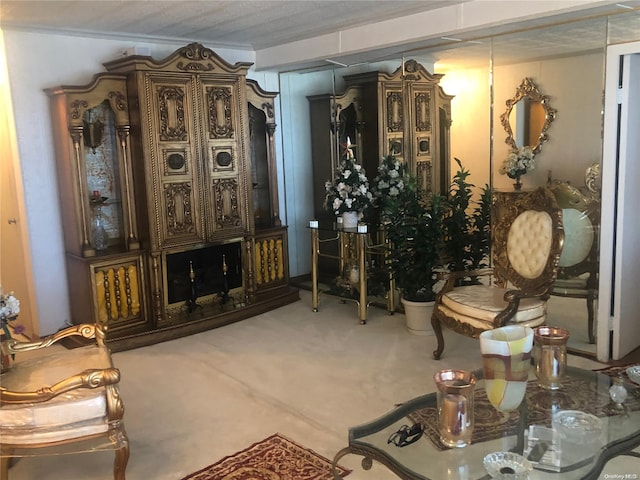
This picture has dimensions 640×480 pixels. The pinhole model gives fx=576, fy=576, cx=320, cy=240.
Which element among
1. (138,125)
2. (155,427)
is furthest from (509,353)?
(138,125)

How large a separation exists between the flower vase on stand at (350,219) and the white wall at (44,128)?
233cm

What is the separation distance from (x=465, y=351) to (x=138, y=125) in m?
3.01

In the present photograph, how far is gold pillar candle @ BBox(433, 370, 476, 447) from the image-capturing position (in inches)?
82.6

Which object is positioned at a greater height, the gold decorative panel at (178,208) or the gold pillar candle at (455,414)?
the gold decorative panel at (178,208)

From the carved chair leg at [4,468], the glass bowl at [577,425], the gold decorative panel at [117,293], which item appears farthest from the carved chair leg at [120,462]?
the gold decorative panel at [117,293]

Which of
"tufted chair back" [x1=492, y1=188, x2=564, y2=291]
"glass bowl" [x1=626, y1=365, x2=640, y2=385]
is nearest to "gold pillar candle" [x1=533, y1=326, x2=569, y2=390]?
"glass bowl" [x1=626, y1=365, x2=640, y2=385]

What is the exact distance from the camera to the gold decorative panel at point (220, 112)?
15.9 ft

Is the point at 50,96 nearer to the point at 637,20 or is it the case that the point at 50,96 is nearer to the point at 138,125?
the point at 138,125

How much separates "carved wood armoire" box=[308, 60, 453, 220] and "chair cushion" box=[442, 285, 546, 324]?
1.16m

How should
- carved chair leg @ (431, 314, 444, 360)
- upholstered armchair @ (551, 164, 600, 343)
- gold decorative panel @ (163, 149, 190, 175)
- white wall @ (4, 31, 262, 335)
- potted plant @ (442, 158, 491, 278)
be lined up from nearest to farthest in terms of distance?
upholstered armchair @ (551, 164, 600, 343)
carved chair leg @ (431, 314, 444, 360)
white wall @ (4, 31, 262, 335)
potted plant @ (442, 158, 491, 278)
gold decorative panel @ (163, 149, 190, 175)

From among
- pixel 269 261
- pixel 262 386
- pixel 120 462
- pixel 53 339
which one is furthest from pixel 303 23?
pixel 120 462

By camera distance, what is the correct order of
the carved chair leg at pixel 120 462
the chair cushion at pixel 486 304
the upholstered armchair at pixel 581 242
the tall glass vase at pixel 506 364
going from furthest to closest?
the upholstered armchair at pixel 581 242, the chair cushion at pixel 486 304, the carved chair leg at pixel 120 462, the tall glass vase at pixel 506 364

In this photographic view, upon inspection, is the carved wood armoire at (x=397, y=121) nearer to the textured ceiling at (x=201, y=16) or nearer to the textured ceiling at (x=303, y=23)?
the textured ceiling at (x=303, y=23)

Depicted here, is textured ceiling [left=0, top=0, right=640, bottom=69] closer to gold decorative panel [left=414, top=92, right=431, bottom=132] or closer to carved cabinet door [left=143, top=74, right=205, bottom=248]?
gold decorative panel [left=414, top=92, right=431, bottom=132]
